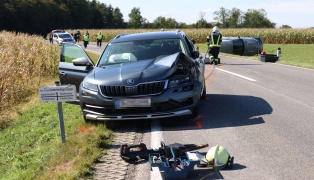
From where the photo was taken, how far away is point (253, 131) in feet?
21.4

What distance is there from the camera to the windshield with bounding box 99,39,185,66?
8109mm

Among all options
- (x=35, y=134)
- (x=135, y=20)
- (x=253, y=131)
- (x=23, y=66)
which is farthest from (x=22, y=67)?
(x=135, y=20)

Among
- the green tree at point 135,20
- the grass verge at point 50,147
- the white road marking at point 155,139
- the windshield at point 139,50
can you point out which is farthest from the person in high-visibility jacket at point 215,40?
the green tree at point 135,20

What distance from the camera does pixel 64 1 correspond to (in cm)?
12531

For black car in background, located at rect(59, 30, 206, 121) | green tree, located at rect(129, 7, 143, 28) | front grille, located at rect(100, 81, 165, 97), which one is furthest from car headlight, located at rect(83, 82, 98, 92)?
green tree, located at rect(129, 7, 143, 28)

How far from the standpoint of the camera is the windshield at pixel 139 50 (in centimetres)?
811

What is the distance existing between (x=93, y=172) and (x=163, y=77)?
251 centimetres

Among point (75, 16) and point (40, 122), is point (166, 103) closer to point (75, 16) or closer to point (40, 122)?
point (40, 122)

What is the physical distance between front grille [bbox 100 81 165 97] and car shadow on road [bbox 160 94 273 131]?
71 cm

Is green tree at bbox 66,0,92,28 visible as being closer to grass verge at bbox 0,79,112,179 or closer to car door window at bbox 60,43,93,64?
car door window at bbox 60,43,93,64

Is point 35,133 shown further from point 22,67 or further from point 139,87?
point 22,67

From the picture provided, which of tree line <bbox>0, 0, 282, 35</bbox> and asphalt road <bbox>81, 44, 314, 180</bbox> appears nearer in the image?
asphalt road <bbox>81, 44, 314, 180</bbox>

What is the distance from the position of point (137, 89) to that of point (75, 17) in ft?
395

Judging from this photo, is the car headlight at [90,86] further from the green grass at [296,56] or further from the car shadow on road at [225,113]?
the green grass at [296,56]
